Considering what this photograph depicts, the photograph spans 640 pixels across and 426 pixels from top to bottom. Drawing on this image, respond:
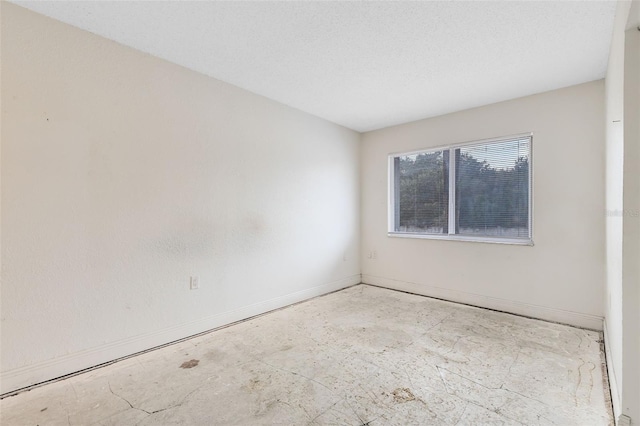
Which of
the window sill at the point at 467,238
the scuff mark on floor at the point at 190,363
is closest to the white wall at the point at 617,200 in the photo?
the window sill at the point at 467,238

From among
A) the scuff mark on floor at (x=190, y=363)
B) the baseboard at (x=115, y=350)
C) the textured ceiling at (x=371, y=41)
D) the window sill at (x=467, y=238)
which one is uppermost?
the textured ceiling at (x=371, y=41)

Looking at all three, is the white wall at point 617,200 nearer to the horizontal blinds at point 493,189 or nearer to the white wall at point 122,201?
the horizontal blinds at point 493,189

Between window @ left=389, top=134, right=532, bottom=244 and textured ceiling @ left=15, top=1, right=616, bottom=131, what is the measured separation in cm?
72

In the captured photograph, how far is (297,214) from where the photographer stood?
12.4 feet

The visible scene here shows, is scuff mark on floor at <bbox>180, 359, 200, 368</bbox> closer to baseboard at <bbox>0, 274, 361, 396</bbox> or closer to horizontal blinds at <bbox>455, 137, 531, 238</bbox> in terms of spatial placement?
baseboard at <bbox>0, 274, 361, 396</bbox>

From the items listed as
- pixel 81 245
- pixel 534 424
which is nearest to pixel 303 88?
pixel 81 245

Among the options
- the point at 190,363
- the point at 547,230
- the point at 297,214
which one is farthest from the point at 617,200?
the point at 190,363

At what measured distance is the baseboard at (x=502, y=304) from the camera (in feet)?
9.62

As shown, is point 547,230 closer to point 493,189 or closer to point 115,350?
point 493,189

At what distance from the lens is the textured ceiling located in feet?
6.32

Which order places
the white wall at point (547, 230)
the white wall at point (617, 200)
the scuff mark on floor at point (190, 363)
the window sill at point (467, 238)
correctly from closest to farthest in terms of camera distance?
1. the white wall at point (617, 200)
2. the scuff mark on floor at point (190, 363)
3. the white wall at point (547, 230)
4. the window sill at point (467, 238)

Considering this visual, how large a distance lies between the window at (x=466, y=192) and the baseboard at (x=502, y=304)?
2.29 feet

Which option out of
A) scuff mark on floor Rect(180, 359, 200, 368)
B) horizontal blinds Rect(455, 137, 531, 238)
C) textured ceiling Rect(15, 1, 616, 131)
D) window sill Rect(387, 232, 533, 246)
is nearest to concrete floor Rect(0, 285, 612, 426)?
scuff mark on floor Rect(180, 359, 200, 368)

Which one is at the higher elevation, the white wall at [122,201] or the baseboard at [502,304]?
the white wall at [122,201]
